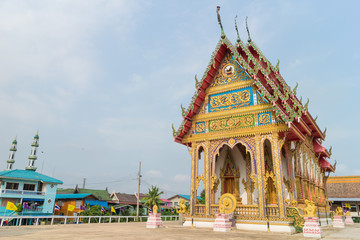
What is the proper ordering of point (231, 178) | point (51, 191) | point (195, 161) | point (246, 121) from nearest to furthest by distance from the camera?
point (246, 121) < point (195, 161) < point (231, 178) < point (51, 191)

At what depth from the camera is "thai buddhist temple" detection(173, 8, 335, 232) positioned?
10852 mm

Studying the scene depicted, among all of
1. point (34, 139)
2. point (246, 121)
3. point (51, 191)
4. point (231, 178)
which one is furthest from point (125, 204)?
point (246, 121)

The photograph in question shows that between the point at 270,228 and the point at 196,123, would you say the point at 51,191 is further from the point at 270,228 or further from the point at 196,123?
the point at 270,228

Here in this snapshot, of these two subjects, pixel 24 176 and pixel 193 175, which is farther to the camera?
pixel 24 176

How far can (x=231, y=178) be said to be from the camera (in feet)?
46.3

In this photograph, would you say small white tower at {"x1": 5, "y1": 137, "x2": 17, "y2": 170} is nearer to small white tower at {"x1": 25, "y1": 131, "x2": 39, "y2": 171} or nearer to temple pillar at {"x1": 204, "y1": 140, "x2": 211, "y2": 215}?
small white tower at {"x1": 25, "y1": 131, "x2": 39, "y2": 171}

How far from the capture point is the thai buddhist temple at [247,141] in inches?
427

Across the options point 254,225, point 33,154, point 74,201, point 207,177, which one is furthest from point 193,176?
point 33,154

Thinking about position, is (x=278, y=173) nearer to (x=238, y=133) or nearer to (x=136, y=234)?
(x=238, y=133)

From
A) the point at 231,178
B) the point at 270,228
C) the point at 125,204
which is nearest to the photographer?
the point at 270,228

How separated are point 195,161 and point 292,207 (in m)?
4.94

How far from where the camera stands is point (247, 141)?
11938mm

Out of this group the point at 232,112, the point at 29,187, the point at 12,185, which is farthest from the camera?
the point at 29,187

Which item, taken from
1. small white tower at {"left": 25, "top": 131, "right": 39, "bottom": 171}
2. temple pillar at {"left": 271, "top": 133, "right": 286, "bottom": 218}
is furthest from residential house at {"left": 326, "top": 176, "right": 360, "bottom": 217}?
small white tower at {"left": 25, "top": 131, "right": 39, "bottom": 171}
